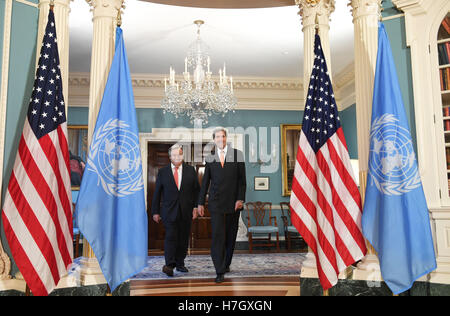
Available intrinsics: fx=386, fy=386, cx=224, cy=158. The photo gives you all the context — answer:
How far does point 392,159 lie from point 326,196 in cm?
68

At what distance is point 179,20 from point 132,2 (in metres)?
0.89

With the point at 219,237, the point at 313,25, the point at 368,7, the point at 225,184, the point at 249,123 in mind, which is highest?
the point at 368,7

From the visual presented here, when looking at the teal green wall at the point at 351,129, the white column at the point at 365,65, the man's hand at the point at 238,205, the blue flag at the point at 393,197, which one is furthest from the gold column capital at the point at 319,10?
the teal green wall at the point at 351,129

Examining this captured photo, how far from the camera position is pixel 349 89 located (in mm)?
8641

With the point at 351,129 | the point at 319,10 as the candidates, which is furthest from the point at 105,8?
the point at 351,129

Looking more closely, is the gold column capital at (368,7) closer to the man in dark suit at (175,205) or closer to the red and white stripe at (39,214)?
the man in dark suit at (175,205)

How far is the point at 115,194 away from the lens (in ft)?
11.0

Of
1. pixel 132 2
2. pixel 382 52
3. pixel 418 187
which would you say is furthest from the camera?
pixel 132 2

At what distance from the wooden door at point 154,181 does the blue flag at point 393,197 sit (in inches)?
240

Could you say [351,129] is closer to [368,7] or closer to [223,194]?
[368,7]

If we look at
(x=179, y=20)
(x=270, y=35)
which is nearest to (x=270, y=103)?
(x=270, y=35)

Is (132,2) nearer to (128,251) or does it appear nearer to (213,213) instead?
(213,213)

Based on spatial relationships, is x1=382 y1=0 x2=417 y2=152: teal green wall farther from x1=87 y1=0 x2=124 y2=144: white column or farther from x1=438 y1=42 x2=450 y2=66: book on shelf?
x1=87 y1=0 x2=124 y2=144: white column

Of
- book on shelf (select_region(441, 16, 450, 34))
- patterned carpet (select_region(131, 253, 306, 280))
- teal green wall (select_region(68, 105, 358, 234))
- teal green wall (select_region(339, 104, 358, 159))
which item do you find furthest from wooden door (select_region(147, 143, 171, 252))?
book on shelf (select_region(441, 16, 450, 34))
